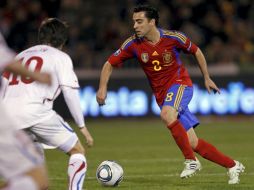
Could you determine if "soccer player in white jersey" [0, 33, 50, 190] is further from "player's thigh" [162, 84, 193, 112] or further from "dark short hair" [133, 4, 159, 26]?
"dark short hair" [133, 4, 159, 26]

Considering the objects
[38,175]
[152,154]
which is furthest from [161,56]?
[38,175]

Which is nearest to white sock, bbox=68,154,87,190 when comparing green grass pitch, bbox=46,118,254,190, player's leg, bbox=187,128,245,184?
green grass pitch, bbox=46,118,254,190

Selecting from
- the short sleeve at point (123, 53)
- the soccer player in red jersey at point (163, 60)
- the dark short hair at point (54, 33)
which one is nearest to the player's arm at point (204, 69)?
the soccer player in red jersey at point (163, 60)

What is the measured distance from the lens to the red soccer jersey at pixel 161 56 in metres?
8.83

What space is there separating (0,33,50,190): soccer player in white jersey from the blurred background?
12.5m

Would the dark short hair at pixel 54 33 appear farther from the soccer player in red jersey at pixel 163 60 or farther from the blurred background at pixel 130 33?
the blurred background at pixel 130 33

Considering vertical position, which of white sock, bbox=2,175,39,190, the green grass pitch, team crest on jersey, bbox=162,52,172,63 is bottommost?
the green grass pitch

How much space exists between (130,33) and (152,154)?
23.2ft

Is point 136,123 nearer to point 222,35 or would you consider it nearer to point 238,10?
point 222,35

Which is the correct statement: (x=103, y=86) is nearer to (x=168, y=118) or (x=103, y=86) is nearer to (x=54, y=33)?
(x=168, y=118)

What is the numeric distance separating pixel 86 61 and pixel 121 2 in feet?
9.45

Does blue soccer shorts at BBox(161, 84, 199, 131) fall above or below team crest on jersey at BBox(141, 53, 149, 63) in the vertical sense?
below

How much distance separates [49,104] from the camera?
21.9ft

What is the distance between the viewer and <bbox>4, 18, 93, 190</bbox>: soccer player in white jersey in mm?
6555
